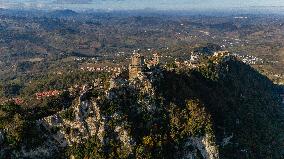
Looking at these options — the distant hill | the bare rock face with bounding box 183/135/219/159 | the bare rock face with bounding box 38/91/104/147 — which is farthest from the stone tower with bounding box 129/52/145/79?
the bare rock face with bounding box 183/135/219/159

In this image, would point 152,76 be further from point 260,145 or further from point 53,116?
point 260,145

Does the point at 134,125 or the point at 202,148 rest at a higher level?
the point at 134,125

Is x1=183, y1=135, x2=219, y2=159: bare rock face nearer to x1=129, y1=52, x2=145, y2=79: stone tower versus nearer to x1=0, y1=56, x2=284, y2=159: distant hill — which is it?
x1=0, y1=56, x2=284, y2=159: distant hill

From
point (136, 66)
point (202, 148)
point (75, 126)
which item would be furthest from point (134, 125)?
point (136, 66)

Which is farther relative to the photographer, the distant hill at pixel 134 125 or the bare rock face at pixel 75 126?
the bare rock face at pixel 75 126

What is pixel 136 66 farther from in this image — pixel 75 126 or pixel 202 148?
pixel 202 148

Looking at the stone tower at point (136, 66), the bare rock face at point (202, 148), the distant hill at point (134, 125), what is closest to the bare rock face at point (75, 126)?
the distant hill at point (134, 125)

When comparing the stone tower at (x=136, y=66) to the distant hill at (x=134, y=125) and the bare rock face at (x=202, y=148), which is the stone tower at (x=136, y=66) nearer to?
the distant hill at (x=134, y=125)

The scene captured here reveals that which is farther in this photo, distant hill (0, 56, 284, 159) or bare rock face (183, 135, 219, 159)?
bare rock face (183, 135, 219, 159)

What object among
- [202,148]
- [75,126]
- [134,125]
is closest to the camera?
[75,126]

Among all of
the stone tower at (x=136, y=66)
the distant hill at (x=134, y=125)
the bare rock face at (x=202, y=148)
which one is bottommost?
the bare rock face at (x=202, y=148)

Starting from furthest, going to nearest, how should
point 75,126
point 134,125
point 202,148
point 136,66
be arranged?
point 136,66 < point 202,148 < point 134,125 < point 75,126
